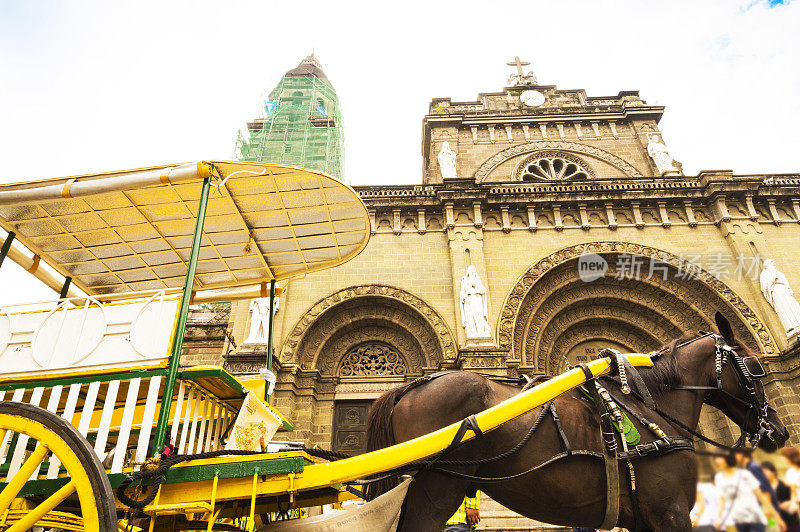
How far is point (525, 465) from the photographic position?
119 inches

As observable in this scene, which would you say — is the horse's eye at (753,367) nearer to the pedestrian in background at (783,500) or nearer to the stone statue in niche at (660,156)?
the pedestrian in background at (783,500)

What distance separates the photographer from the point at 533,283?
1161cm

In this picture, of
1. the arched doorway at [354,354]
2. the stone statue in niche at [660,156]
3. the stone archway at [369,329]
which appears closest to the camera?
the arched doorway at [354,354]

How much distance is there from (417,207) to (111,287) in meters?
8.56

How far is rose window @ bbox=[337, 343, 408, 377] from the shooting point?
37.7 feet

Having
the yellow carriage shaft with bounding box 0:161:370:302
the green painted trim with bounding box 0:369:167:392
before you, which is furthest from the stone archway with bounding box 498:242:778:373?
the green painted trim with bounding box 0:369:167:392

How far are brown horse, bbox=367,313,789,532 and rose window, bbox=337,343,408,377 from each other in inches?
324

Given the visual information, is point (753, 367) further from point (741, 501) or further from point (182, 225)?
point (182, 225)

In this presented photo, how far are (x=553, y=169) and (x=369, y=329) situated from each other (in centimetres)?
930

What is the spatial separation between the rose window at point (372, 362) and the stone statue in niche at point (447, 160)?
20.6 feet

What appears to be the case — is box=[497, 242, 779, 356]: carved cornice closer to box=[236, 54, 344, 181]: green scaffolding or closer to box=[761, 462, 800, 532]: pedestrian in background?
box=[761, 462, 800, 532]: pedestrian in background

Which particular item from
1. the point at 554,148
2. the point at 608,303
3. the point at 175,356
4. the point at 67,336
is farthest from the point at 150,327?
the point at 554,148

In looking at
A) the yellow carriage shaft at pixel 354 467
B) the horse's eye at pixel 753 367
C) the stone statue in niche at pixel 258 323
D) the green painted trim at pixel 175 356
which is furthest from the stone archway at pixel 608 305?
the green painted trim at pixel 175 356

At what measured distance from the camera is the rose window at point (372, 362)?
11484 millimetres
